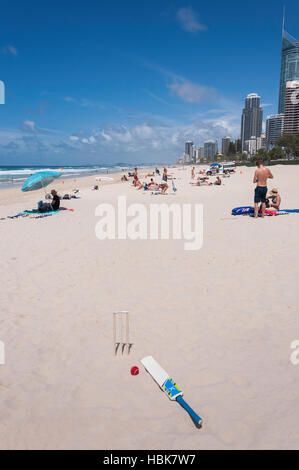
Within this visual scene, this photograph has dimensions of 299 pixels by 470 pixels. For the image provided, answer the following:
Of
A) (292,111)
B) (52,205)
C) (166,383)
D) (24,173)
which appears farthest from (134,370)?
(292,111)

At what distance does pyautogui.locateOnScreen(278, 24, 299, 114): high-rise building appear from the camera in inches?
7180

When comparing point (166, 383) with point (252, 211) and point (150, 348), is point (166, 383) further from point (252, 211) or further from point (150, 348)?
point (252, 211)

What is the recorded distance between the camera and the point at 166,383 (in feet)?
8.44

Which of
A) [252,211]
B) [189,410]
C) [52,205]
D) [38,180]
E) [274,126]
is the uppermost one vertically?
[274,126]

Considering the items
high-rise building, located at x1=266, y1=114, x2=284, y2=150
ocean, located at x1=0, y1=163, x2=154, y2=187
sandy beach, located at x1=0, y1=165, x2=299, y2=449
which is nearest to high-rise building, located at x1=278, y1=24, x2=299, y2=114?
high-rise building, located at x1=266, y1=114, x2=284, y2=150

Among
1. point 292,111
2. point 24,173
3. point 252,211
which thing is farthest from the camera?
point 292,111

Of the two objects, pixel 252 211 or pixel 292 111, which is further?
pixel 292 111

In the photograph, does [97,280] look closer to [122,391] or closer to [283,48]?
[122,391]

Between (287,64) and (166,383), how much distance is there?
24106 cm

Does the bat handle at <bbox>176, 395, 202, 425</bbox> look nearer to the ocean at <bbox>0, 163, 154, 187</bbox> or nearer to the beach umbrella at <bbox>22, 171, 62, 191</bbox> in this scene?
the beach umbrella at <bbox>22, 171, 62, 191</bbox>

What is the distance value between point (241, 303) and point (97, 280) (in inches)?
99.9

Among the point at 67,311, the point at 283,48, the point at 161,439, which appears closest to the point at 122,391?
the point at 161,439

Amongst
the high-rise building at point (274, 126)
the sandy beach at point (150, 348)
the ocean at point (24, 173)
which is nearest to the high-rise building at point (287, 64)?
the high-rise building at point (274, 126)

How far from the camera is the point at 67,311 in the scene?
3.93 metres
